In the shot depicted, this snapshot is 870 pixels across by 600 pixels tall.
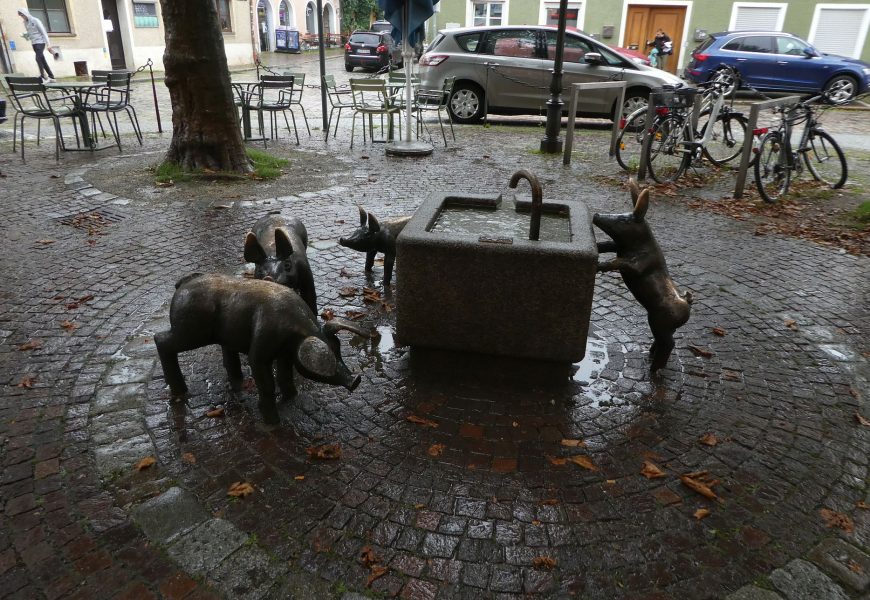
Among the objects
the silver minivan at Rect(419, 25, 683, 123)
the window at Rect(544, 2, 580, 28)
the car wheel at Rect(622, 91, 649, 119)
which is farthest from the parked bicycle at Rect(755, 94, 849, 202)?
the window at Rect(544, 2, 580, 28)

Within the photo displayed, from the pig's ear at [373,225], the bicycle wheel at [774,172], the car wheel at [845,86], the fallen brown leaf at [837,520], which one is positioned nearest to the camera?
the fallen brown leaf at [837,520]

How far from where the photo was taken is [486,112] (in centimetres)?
1382

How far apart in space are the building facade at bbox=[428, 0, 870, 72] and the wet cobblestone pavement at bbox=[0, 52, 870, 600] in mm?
23185

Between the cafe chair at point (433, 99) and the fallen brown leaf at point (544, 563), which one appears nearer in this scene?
the fallen brown leaf at point (544, 563)

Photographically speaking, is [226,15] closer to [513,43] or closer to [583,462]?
[513,43]

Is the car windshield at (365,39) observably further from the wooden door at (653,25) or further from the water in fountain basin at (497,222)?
the water in fountain basin at (497,222)

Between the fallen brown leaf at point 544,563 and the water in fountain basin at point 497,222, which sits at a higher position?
the water in fountain basin at point 497,222

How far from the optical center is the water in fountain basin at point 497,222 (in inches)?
161

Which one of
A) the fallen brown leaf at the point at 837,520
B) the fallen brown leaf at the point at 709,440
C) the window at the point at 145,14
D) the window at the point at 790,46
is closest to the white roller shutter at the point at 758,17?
the window at the point at 790,46

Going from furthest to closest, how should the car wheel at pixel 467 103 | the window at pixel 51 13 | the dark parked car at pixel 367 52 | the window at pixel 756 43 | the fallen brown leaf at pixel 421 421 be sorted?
the dark parked car at pixel 367 52 < the window at pixel 51 13 < the window at pixel 756 43 < the car wheel at pixel 467 103 < the fallen brown leaf at pixel 421 421

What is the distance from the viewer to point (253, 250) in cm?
373

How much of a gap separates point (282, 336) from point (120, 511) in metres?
1.06

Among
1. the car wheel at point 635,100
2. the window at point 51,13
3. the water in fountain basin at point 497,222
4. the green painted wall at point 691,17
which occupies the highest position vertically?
the green painted wall at point 691,17

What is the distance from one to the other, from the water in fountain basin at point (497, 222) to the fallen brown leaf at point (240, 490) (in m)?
1.89
